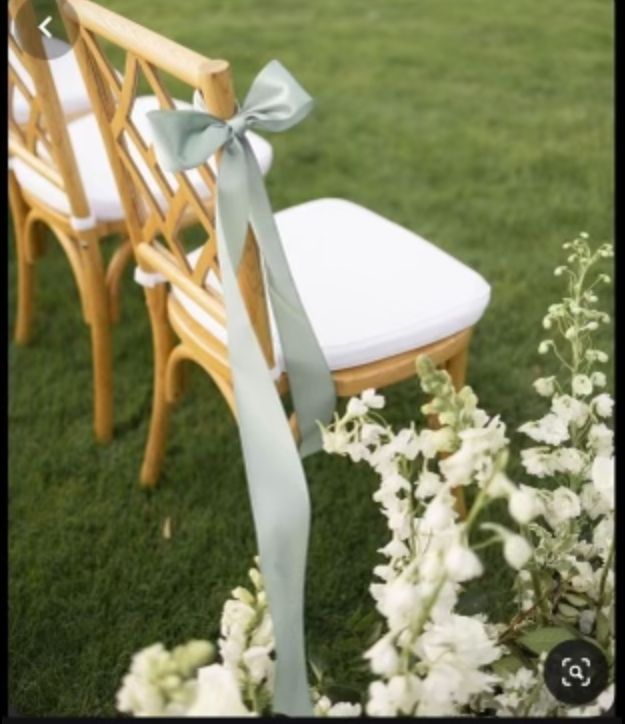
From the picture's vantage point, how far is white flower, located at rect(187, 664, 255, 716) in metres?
0.98

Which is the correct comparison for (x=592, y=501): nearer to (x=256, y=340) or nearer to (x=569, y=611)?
(x=569, y=611)

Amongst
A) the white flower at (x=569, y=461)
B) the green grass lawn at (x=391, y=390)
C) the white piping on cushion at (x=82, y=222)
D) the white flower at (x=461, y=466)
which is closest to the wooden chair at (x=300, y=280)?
the white piping on cushion at (x=82, y=222)

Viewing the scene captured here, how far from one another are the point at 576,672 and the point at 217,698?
0.42 meters

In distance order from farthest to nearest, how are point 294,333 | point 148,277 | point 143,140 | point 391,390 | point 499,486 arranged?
point 391,390 → point 148,277 → point 143,140 → point 294,333 → point 499,486

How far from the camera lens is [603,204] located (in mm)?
3559

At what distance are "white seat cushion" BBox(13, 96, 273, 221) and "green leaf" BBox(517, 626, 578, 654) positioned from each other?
1.29m

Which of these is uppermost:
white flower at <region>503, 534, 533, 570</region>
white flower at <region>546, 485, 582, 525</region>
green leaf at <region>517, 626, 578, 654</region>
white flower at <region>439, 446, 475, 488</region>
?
white flower at <region>439, 446, 475, 488</region>

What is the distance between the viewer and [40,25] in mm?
1952

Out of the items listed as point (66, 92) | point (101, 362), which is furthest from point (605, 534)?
point (66, 92)

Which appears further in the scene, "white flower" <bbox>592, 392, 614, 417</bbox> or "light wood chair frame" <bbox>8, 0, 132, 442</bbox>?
"light wood chair frame" <bbox>8, 0, 132, 442</bbox>

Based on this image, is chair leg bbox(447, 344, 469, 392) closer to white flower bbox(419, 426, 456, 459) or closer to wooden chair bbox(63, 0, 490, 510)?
wooden chair bbox(63, 0, 490, 510)

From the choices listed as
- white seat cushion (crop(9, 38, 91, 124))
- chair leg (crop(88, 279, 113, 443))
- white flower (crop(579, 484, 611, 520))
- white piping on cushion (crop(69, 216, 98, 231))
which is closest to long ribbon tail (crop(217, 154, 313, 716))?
white flower (crop(579, 484, 611, 520))

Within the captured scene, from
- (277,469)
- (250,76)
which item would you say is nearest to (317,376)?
(277,469)

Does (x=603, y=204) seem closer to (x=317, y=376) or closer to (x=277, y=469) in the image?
(x=317, y=376)
